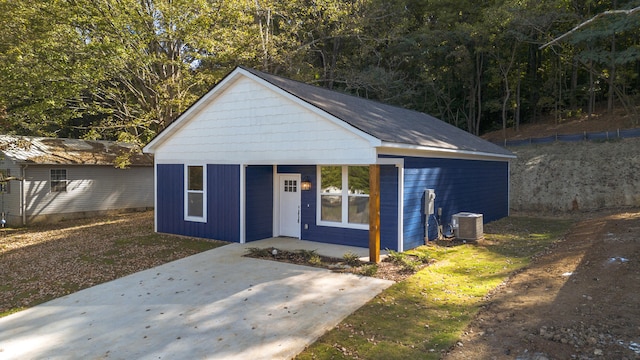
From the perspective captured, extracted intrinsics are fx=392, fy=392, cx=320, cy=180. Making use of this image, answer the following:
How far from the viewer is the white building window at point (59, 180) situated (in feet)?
56.7

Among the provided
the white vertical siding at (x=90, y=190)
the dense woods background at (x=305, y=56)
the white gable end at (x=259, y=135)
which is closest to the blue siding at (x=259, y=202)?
the white gable end at (x=259, y=135)

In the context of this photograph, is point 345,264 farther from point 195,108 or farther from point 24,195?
point 24,195

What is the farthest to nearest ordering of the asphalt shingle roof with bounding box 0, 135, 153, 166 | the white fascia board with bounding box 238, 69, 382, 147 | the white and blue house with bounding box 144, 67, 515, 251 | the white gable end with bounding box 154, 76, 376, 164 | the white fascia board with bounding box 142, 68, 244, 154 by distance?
the asphalt shingle roof with bounding box 0, 135, 153, 166
the white fascia board with bounding box 142, 68, 244, 154
the white and blue house with bounding box 144, 67, 515, 251
the white gable end with bounding box 154, 76, 376, 164
the white fascia board with bounding box 238, 69, 382, 147

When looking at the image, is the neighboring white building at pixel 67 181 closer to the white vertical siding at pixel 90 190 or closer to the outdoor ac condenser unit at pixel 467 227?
the white vertical siding at pixel 90 190

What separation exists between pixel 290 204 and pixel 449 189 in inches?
196

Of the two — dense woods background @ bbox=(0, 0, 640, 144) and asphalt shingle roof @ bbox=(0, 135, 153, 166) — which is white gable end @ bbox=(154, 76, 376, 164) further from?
asphalt shingle roof @ bbox=(0, 135, 153, 166)

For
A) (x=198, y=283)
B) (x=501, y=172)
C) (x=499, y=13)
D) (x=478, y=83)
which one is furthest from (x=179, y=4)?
(x=478, y=83)

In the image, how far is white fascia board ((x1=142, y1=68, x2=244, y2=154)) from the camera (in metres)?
11.4

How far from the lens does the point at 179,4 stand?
50.2ft

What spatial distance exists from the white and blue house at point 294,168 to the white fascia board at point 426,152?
0.13 feet

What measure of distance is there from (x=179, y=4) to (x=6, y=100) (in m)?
8.17

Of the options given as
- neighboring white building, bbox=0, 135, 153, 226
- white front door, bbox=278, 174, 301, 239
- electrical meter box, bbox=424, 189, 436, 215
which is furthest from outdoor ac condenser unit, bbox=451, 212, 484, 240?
neighboring white building, bbox=0, 135, 153, 226

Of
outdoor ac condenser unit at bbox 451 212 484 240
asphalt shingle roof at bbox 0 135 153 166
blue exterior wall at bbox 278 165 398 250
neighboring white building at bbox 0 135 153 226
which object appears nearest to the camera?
blue exterior wall at bbox 278 165 398 250

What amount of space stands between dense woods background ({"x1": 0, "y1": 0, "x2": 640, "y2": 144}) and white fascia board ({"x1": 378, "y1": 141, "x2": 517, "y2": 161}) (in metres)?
10.1
